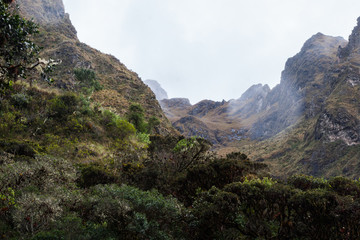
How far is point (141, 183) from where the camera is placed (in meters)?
13.0

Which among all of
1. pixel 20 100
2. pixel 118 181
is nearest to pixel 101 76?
pixel 20 100

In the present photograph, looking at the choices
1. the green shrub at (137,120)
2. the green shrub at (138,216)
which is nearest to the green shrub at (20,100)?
the green shrub at (137,120)

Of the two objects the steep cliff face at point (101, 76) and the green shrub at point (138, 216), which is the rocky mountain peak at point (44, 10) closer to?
the steep cliff face at point (101, 76)

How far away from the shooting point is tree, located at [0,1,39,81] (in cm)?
569

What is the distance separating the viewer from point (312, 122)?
4035 inches

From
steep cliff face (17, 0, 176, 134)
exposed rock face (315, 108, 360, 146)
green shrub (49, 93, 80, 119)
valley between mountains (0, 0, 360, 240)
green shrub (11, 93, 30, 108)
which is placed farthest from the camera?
exposed rock face (315, 108, 360, 146)

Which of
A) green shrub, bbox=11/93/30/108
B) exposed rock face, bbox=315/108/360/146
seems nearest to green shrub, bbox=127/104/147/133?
green shrub, bbox=11/93/30/108

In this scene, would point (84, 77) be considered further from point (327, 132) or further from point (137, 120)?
point (327, 132)

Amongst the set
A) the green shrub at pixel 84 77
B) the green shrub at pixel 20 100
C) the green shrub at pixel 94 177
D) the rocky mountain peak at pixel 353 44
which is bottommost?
the green shrub at pixel 94 177

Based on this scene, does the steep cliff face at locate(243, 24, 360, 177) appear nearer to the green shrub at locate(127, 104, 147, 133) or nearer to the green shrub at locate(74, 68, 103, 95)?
the green shrub at locate(127, 104, 147, 133)

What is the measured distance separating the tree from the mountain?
2525 inches

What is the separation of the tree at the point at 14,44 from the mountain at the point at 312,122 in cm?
6414

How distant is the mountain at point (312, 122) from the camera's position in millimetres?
73000

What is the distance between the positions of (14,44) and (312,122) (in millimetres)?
115302
